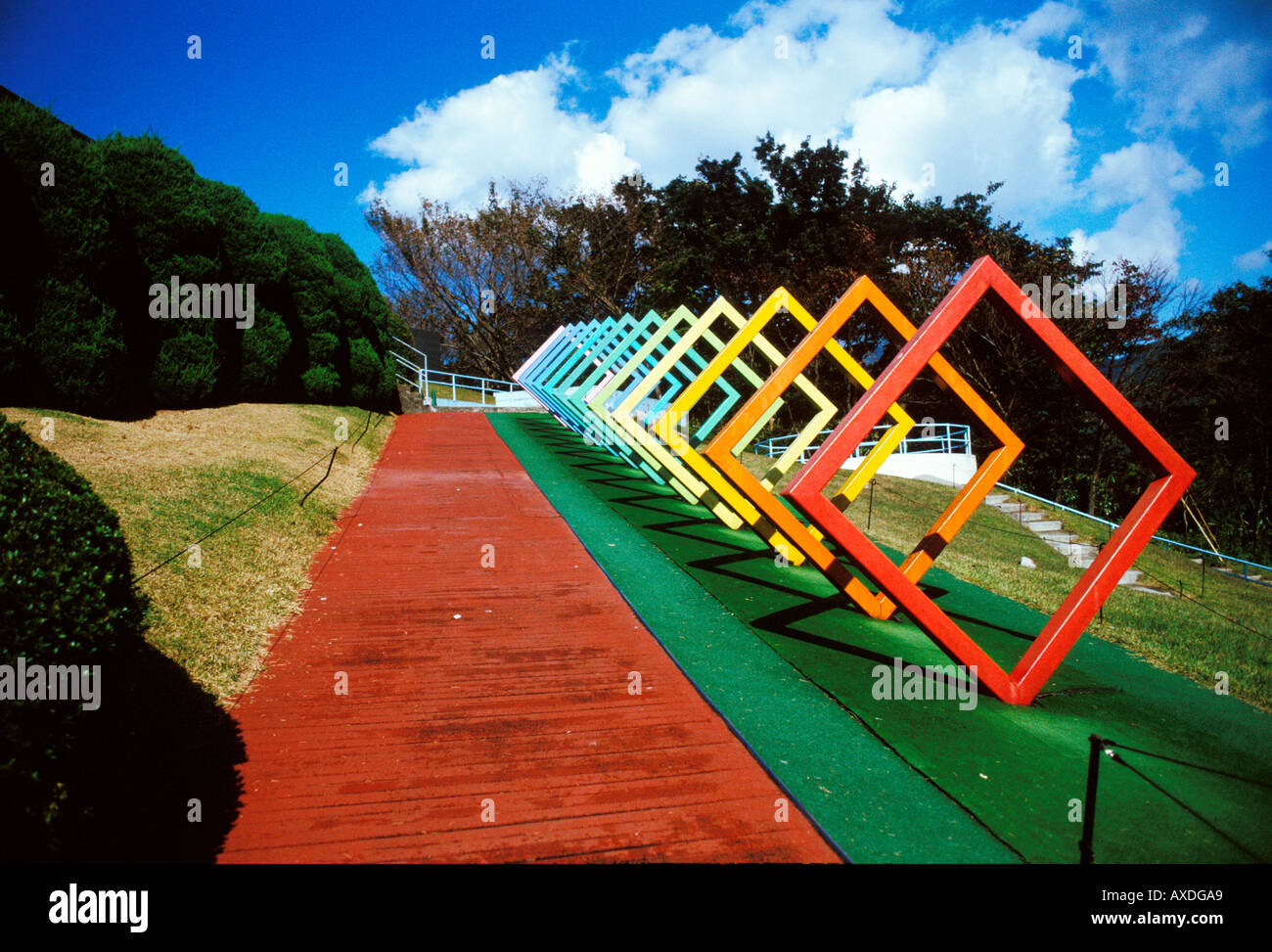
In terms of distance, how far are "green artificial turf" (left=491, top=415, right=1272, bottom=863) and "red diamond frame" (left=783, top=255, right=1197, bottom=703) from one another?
37 cm

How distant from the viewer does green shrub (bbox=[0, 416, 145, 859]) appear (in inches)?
85.8

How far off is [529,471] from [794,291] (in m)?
20.7

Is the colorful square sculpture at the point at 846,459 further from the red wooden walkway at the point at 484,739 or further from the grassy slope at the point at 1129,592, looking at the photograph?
the grassy slope at the point at 1129,592

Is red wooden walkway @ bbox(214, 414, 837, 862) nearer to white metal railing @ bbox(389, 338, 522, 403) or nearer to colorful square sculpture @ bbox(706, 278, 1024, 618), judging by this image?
colorful square sculpture @ bbox(706, 278, 1024, 618)

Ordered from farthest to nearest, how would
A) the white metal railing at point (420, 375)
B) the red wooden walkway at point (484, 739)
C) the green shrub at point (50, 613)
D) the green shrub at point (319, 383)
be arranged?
the white metal railing at point (420, 375) → the green shrub at point (319, 383) → the red wooden walkway at point (484, 739) → the green shrub at point (50, 613)

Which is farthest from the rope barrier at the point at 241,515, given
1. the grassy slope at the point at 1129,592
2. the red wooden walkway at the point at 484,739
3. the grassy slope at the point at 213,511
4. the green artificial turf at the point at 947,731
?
the grassy slope at the point at 1129,592

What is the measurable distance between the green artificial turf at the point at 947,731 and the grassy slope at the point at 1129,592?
0.69 m

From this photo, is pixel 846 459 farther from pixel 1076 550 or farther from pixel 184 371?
pixel 184 371

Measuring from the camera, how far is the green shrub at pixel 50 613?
2.18 m

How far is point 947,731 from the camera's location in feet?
13.8
